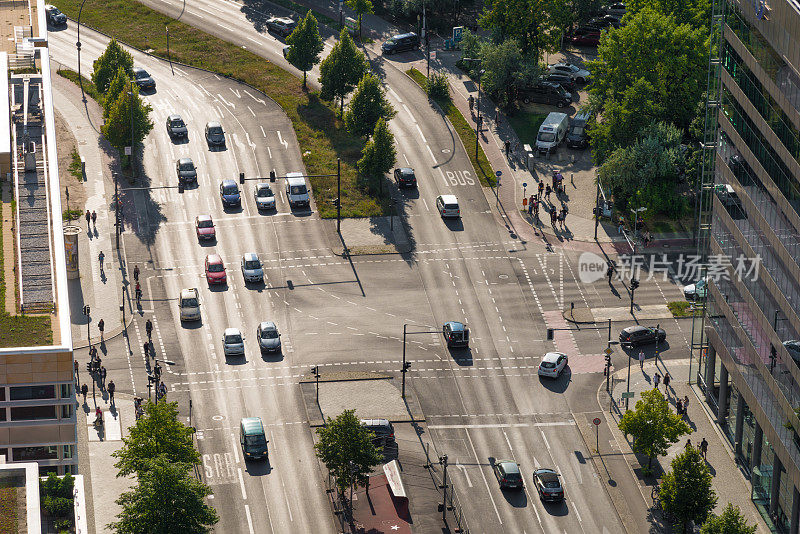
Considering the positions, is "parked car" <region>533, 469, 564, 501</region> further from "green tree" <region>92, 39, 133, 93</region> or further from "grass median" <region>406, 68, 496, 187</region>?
"green tree" <region>92, 39, 133, 93</region>

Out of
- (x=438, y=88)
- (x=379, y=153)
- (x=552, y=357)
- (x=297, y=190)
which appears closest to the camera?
(x=552, y=357)

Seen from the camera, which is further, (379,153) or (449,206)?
(379,153)

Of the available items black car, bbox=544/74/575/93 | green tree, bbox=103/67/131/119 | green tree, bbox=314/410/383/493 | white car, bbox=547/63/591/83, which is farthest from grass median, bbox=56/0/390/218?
green tree, bbox=314/410/383/493

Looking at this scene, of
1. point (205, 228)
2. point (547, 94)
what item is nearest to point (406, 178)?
point (205, 228)

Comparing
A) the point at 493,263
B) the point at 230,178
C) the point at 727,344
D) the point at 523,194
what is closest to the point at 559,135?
the point at 523,194

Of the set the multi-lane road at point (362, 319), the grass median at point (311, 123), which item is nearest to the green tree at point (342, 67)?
the grass median at point (311, 123)

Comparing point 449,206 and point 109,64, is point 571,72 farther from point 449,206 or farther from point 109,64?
point 109,64
